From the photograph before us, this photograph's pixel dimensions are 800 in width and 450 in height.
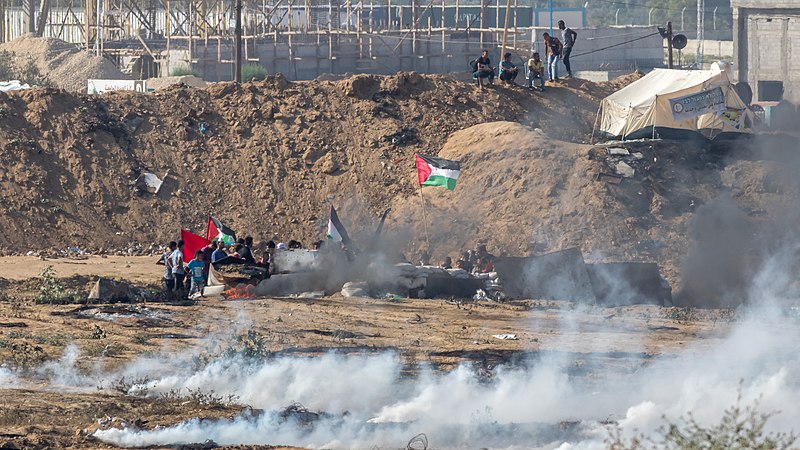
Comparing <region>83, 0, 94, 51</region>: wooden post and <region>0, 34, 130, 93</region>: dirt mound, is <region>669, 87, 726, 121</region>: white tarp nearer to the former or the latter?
<region>0, 34, 130, 93</region>: dirt mound

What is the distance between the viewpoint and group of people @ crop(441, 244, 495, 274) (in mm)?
23875

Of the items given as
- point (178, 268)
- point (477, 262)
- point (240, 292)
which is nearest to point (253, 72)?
point (477, 262)

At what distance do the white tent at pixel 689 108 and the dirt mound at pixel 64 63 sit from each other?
22853 millimetres

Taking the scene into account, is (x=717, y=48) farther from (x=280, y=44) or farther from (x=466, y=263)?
(x=466, y=263)

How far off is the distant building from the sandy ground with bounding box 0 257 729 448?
22645 millimetres

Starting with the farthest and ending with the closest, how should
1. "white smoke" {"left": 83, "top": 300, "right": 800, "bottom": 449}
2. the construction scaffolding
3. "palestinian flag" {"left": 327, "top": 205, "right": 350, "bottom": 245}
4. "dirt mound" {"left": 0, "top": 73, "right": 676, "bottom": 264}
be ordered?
the construction scaffolding → "dirt mound" {"left": 0, "top": 73, "right": 676, "bottom": 264} → "palestinian flag" {"left": 327, "top": 205, "right": 350, "bottom": 245} → "white smoke" {"left": 83, "top": 300, "right": 800, "bottom": 449}

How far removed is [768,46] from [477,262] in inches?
883

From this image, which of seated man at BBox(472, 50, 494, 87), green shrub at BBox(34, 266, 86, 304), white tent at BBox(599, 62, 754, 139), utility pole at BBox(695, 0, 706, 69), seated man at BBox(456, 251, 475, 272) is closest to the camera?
green shrub at BBox(34, 266, 86, 304)

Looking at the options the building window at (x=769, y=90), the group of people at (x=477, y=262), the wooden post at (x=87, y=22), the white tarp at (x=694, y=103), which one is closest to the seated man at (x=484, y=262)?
the group of people at (x=477, y=262)

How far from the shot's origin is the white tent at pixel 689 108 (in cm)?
2886

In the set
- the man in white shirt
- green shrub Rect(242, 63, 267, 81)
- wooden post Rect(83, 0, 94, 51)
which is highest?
wooden post Rect(83, 0, 94, 51)

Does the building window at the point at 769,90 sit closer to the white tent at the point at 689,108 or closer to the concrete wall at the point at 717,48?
the white tent at the point at 689,108

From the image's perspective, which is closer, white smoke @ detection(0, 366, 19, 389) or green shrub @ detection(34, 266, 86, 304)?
white smoke @ detection(0, 366, 19, 389)

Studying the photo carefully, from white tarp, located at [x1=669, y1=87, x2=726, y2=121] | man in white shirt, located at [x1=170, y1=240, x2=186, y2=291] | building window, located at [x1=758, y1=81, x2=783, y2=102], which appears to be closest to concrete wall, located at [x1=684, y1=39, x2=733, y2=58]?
building window, located at [x1=758, y1=81, x2=783, y2=102]
